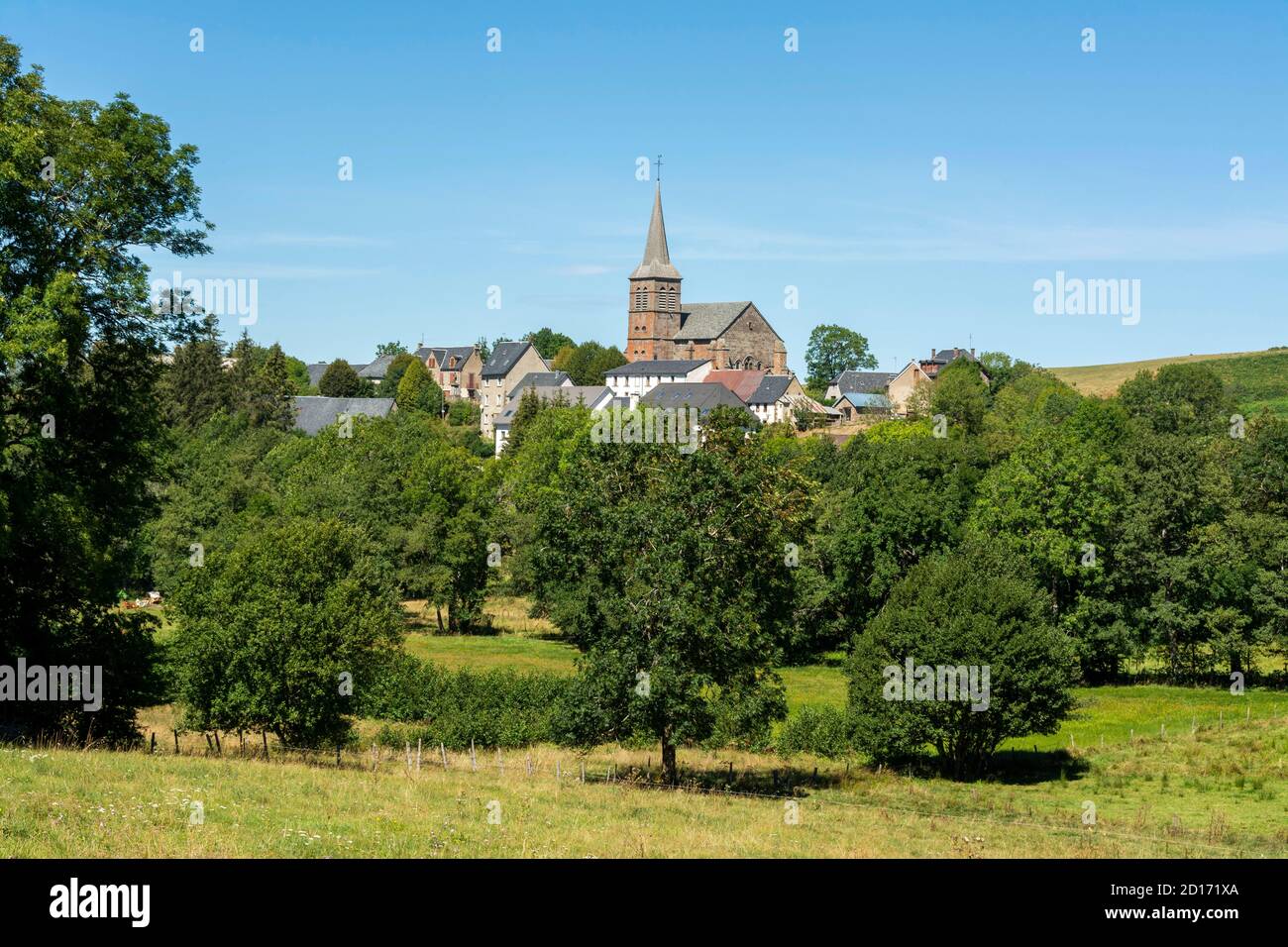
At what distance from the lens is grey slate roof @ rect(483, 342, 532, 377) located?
626 ft

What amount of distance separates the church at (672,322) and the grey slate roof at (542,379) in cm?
1520

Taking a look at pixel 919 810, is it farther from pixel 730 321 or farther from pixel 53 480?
pixel 730 321

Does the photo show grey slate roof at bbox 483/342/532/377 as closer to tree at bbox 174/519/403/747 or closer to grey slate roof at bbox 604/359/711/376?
grey slate roof at bbox 604/359/711/376

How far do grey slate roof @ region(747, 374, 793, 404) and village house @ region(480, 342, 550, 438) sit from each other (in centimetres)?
4211

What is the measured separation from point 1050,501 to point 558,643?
99.8 feet

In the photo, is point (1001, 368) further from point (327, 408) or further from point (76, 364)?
point (76, 364)

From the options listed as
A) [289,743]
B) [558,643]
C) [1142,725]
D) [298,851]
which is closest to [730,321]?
[558,643]

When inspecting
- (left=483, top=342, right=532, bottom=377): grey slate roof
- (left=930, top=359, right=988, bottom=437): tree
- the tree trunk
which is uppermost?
(left=483, top=342, right=532, bottom=377): grey slate roof

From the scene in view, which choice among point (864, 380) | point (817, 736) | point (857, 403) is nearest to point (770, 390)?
point (857, 403)

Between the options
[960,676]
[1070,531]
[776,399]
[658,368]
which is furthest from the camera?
[658,368]

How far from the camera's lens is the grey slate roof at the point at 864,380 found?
181 meters

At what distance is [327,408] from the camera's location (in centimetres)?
15688

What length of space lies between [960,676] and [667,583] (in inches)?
579

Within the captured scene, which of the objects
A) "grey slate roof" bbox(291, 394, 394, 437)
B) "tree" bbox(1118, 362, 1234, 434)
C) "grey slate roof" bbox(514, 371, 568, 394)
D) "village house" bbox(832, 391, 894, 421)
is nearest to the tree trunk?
"tree" bbox(1118, 362, 1234, 434)
